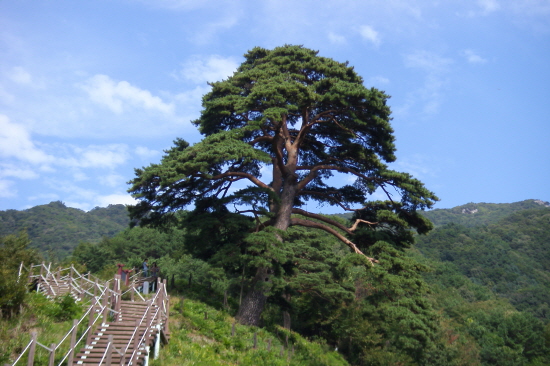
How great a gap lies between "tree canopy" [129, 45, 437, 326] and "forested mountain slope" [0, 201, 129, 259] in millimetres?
95096

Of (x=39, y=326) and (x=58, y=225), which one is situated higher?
(x=58, y=225)

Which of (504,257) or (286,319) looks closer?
(286,319)

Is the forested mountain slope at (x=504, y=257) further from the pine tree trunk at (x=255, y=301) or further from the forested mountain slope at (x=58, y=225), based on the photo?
the pine tree trunk at (x=255, y=301)

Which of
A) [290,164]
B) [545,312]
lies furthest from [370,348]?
[545,312]

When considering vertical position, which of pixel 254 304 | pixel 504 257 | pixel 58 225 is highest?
pixel 58 225

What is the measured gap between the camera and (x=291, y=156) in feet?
67.4

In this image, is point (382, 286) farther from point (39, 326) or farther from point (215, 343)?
point (39, 326)

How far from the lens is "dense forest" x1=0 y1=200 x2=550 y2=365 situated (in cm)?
1592

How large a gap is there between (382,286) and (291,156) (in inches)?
309

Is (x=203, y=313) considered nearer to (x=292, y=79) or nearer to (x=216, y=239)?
(x=216, y=239)

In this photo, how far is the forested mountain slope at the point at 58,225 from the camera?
390 ft

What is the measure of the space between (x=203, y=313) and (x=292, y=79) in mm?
10624

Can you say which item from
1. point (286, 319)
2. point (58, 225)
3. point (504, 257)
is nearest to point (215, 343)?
point (286, 319)

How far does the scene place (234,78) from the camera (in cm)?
2066
